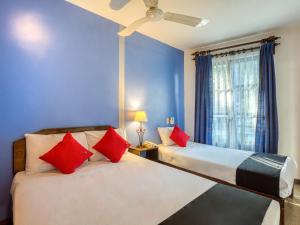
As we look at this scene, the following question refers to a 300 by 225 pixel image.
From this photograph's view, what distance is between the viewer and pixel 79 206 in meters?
1.30

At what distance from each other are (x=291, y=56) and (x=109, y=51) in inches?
120

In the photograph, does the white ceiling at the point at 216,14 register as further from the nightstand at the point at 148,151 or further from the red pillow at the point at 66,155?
the nightstand at the point at 148,151

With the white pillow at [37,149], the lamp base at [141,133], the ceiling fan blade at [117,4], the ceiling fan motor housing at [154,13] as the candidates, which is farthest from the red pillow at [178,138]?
the ceiling fan blade at [117,4]

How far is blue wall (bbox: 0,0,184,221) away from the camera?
199cm

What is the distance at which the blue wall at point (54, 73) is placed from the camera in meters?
1.98

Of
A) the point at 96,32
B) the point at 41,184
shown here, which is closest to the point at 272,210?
the point at 41,184

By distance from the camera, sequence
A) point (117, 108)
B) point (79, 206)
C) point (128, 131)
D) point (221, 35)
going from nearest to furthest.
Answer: point (79, 206)
point (117, 108)
point (128, 131)
point (221, 35)

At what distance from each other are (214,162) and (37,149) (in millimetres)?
2209

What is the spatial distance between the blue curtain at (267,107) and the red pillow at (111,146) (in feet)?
7.97

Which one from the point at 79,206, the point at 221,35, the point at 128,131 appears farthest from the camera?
the point at 221,35

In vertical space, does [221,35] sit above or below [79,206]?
above

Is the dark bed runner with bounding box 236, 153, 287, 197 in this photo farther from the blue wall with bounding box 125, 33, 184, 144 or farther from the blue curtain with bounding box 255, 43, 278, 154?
the blue wall with bounding box 125, 33, 184, 144

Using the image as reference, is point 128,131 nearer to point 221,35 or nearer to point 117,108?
point 117,108

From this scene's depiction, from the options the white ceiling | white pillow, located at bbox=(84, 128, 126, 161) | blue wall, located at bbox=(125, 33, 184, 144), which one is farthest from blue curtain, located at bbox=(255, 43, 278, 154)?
white pillow, located at bbox=(84, 128, 126, 161)
